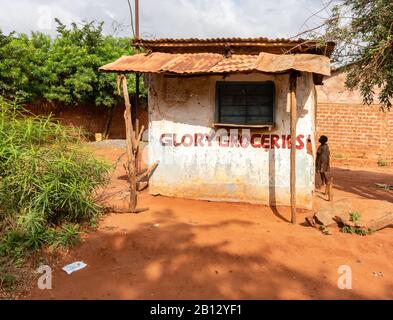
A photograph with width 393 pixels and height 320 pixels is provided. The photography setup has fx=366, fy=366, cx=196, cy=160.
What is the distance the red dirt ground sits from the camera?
386 centimetres

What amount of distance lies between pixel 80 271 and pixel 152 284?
37.3 inches

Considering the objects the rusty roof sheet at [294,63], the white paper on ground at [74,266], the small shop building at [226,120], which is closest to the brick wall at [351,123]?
the small shop building at [226,120]

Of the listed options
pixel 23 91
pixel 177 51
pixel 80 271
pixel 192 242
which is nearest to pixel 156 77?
pixel 177 51

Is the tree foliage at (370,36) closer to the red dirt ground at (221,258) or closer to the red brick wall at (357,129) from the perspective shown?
the red dirt ground at (221,258)

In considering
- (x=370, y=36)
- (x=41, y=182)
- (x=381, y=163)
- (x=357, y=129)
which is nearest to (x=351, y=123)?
(x=357, y=129)

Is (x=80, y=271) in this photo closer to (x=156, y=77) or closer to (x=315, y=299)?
(x=315, y=299)

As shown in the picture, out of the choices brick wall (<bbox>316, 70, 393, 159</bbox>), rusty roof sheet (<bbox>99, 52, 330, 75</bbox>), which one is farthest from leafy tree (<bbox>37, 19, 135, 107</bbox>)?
rusty roof sheet (<bbox>99, 52, 330, 75</bbox>)

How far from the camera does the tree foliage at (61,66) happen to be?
14.0 meters

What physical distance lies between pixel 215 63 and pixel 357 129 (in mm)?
9611

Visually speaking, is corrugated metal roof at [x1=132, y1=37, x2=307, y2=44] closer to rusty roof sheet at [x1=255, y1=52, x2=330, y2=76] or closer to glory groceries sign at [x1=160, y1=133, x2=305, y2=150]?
rusty roof sheet at [x1=255, y1=52, x2=330, y2=76]

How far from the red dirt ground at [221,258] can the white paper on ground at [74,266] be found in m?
0.06

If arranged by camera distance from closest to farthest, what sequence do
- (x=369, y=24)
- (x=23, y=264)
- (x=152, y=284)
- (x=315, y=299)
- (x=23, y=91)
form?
1. (x=315, y=299)
2. (x=152, y=284)
3. (x=23, y=264)
4. (x=369, y=24)
5. (x=23, y=91)

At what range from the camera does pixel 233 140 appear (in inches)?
274

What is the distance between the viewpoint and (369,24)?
605 centimetres
